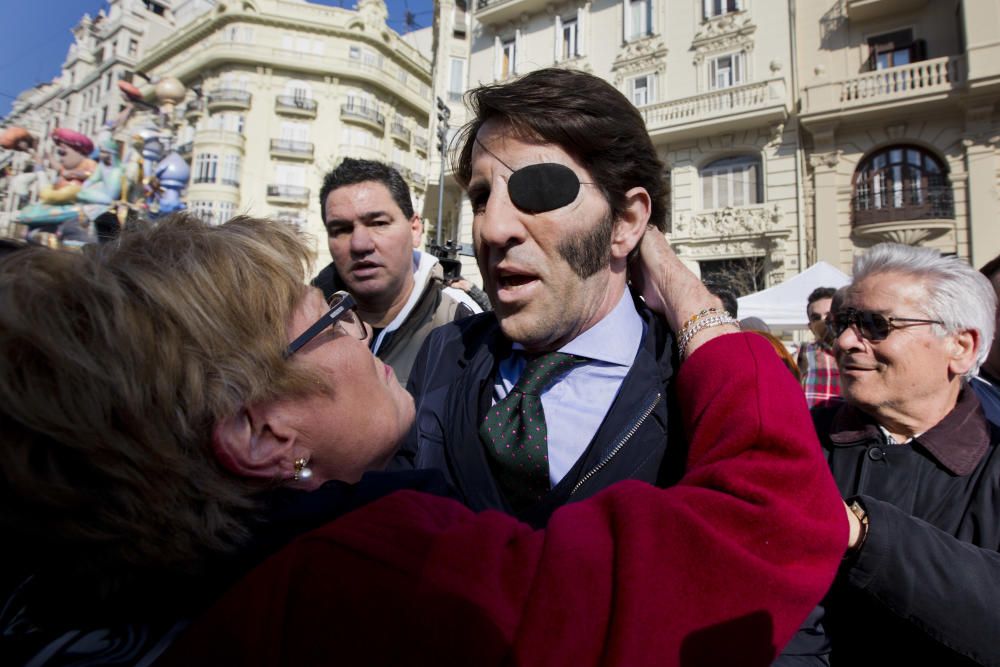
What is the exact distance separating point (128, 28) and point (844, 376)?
203 feet

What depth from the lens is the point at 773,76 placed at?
1541 cm

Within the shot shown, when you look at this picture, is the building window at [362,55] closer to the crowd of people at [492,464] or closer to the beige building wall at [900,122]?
the beige building wall at [900,122]

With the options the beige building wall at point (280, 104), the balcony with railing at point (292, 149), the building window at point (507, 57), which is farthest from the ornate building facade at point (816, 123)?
the balcony with railing at point (292, 149)

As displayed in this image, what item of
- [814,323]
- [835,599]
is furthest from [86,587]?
[814,323]

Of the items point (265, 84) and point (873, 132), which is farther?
point (265, 84)

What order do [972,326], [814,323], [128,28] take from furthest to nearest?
1. [128,28]
2. [814,323]
3. [972,326]

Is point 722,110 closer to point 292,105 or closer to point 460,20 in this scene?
point 460,20

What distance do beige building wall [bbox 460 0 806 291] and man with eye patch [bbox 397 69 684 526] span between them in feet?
45.1

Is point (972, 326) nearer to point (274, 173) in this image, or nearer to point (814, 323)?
point (814, 323)

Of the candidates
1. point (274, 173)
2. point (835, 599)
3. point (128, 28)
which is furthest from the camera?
point (128, 28)

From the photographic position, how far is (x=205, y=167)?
33.9m

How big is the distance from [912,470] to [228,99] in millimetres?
39778

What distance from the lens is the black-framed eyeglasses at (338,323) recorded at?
1218 mm

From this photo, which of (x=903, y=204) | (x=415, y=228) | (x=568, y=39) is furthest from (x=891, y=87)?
(x=415, y=228)
